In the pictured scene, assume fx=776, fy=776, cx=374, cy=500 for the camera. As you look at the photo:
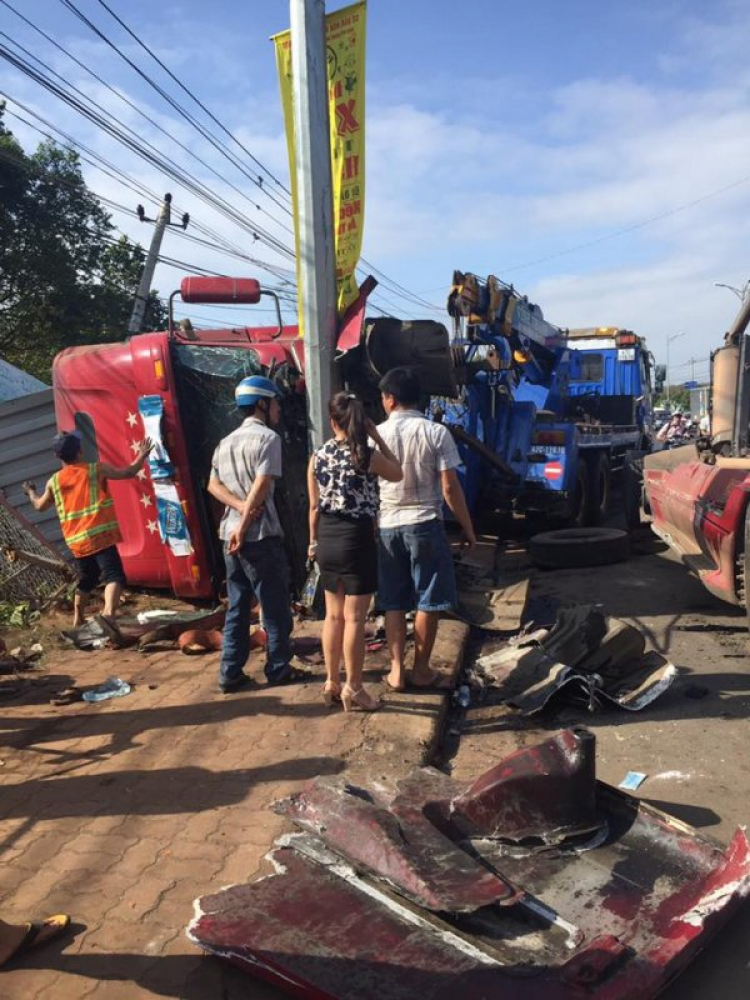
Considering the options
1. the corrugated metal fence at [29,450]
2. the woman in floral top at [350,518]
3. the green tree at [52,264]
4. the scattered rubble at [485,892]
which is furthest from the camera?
the green tree at [52,264]

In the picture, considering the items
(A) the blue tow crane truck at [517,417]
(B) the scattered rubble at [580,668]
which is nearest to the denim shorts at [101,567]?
(B) the scattered rubble at [580,668]

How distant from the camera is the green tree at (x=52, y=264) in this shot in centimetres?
1959

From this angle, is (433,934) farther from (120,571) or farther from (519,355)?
(519,355)

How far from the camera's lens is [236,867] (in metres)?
2.91

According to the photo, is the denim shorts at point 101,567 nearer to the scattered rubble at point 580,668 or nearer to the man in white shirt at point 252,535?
the man in white shirt at point 252,535

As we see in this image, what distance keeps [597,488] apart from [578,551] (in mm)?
3552

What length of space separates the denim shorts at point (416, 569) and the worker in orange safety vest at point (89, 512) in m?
2.38

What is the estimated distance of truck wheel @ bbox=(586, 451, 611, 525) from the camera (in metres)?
11.6

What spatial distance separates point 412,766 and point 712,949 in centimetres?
151

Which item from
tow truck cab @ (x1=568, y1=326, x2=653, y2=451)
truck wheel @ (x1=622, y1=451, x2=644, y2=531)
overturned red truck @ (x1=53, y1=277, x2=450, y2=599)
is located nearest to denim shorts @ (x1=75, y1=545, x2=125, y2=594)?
overturned red truck @ (x1=53, y1=277, x2=450, y2=599)

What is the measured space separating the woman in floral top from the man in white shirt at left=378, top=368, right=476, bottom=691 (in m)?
0.23

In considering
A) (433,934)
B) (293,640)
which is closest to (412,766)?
(433,934)

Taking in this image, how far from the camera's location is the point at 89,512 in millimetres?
5805

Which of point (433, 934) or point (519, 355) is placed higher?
point (519, 355)
